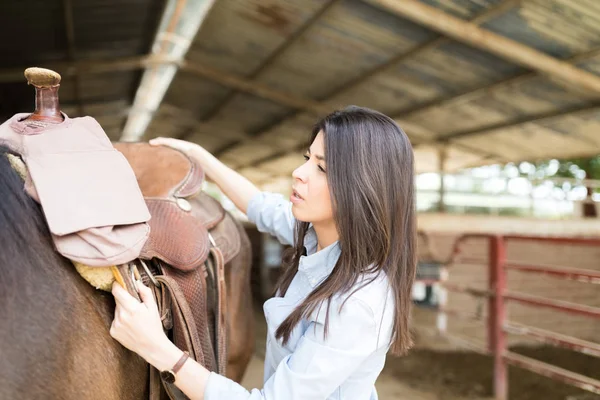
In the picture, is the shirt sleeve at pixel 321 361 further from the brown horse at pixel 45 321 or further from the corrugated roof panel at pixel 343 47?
the corrugated roof panel at pixel 343 47

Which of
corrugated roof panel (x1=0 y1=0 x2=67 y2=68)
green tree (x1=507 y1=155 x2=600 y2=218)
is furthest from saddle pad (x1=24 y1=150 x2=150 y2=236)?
green tree (x1=507 y1=155 x2=600 y2=218)

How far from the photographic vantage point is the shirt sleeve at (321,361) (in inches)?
36.9

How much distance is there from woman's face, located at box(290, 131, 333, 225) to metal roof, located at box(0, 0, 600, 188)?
397 centimetres

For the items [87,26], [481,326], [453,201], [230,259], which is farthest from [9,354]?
[453,201]

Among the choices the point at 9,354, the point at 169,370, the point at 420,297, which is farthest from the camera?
the point at 420,297

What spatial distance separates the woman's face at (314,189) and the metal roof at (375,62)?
397 centimetres

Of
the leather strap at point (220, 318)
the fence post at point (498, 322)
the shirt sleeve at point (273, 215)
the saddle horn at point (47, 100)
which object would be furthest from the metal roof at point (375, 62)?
the saddle horn at point (47, 100)

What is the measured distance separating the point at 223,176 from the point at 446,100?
6.09 m

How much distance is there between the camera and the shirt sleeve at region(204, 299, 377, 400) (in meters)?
0.94

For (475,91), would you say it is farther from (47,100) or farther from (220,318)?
(47,100)

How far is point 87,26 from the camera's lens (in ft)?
21.4

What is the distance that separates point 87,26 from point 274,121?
16.8 feet

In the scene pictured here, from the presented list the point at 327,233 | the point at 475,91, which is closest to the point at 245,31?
the point at 475,91

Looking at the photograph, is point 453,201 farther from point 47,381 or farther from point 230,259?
point 47,381
